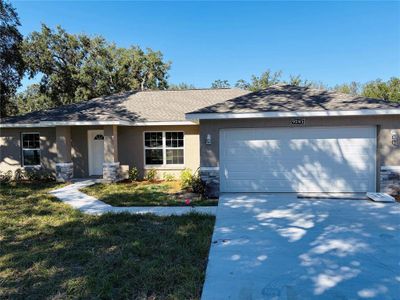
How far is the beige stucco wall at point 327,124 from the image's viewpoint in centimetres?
879

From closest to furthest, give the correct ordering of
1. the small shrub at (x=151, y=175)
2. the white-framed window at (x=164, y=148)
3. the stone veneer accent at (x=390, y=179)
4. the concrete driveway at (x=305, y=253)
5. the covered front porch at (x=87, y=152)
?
the concrete driveway at (x=305, y=253) → the stone veneer accent at (x=390, y=179) → the covered front porch at (x=87, y=152) → the small shrub at (x=151, y=175) → the white-framed window at (x=164, y=148)

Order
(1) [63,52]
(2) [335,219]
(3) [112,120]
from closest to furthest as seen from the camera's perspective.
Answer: (2) [335,219]
(3) [112,120]
(1) [63,52]

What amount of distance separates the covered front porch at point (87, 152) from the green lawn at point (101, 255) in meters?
5.13

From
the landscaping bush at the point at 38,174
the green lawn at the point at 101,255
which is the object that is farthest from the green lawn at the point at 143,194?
the landscaping bush at the point at 38,174

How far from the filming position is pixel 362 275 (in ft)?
12.6

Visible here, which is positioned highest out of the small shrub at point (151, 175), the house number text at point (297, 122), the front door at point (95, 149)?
the house number text at point (297, 122)

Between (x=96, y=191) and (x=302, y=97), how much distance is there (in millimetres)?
8466

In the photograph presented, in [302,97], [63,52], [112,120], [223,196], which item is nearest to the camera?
[223,196]

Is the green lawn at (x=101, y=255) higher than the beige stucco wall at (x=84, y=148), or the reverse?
the beige stucco wall at (x=84, y=148)

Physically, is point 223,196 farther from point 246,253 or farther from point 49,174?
point 49,174

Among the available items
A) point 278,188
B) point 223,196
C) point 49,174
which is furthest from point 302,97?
point 49,174

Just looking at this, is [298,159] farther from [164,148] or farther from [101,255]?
[101,255]

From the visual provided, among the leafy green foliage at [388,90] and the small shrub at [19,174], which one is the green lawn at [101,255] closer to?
the small shrub at [19,174]

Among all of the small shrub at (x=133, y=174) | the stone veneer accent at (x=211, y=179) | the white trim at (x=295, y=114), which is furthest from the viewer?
the small shrub at (x=133, y=174)
